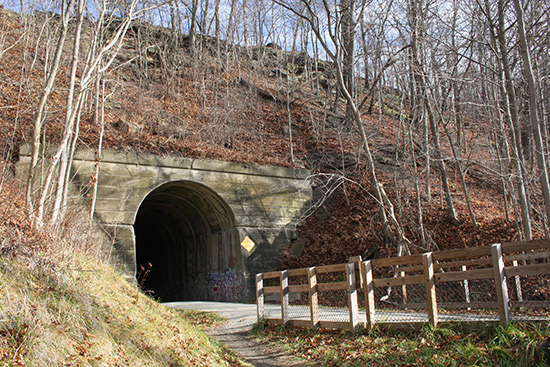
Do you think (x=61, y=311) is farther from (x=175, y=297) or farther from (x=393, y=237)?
(x=175, y=297)

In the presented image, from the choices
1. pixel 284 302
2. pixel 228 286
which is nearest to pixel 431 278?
→ pixel 284 302

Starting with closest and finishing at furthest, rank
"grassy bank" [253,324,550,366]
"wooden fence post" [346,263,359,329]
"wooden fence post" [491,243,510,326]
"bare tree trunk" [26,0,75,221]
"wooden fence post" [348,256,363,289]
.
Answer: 1. "grassy bank" [253,324,550,366]
2. "wooden fence post" [491,243,510,326]
3. "bare tree trunk" [26,0,75,221]
4. "wooden fence post" [346,263,359,329]
5. "wooden fence post" [348,256,363,289]

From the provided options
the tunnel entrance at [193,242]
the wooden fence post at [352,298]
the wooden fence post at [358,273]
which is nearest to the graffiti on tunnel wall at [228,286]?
the tunnel entrance at [193,242]

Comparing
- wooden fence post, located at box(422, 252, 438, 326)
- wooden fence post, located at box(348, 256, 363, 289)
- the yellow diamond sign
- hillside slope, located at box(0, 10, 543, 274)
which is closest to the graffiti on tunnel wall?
the yellow diamond sign

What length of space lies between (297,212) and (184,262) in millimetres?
6399

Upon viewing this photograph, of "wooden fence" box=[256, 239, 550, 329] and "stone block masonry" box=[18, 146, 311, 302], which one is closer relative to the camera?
"wooden fence" box=[256, 239, 550, 329]

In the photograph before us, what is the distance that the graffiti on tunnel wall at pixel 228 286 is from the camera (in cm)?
1630

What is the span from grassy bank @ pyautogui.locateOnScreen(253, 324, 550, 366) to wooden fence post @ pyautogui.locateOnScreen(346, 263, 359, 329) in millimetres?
211

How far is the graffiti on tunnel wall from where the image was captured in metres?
16.3

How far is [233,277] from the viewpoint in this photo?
16609mm

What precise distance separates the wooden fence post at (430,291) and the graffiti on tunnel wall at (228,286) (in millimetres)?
10272

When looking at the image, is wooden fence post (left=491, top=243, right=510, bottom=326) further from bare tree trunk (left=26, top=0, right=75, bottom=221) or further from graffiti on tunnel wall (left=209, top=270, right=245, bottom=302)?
A: graffiti on tunnel wall (left=209, top=270, right=245, bottom=302)

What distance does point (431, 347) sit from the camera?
20.4 feet

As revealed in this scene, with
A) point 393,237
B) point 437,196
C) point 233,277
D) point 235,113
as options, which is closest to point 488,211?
point 437,196
